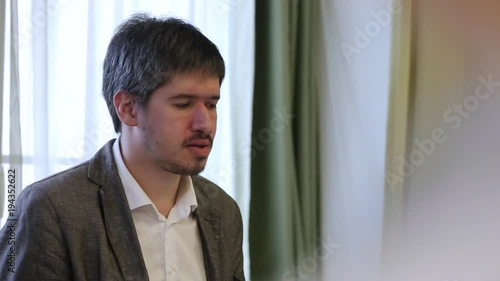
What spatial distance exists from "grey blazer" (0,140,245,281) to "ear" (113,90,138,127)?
0.26 feet

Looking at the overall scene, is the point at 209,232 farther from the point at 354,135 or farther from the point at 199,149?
the point at 354,135

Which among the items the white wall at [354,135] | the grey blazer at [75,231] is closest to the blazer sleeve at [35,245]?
the grey blazer at [75,231]

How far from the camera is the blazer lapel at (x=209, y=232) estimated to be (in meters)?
1.09

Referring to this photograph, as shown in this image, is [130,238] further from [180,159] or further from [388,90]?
[388,90]

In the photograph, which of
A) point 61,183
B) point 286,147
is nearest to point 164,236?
point 61,183

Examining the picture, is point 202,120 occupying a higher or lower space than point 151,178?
higher

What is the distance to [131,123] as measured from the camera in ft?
3.43

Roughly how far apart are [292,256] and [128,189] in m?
0.94

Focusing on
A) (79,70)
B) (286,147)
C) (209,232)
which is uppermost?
(79,70)

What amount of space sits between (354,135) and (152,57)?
3.36ft

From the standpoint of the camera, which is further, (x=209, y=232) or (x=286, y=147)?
(x=286, y=147)

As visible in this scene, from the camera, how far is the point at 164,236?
41.4 inches

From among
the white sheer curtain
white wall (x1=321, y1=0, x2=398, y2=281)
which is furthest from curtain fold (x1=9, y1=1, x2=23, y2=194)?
white wall (x1=321, y1=0, x2=398, y2=281)

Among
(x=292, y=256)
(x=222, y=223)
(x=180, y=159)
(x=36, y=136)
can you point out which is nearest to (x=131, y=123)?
(x=180, y=159)
